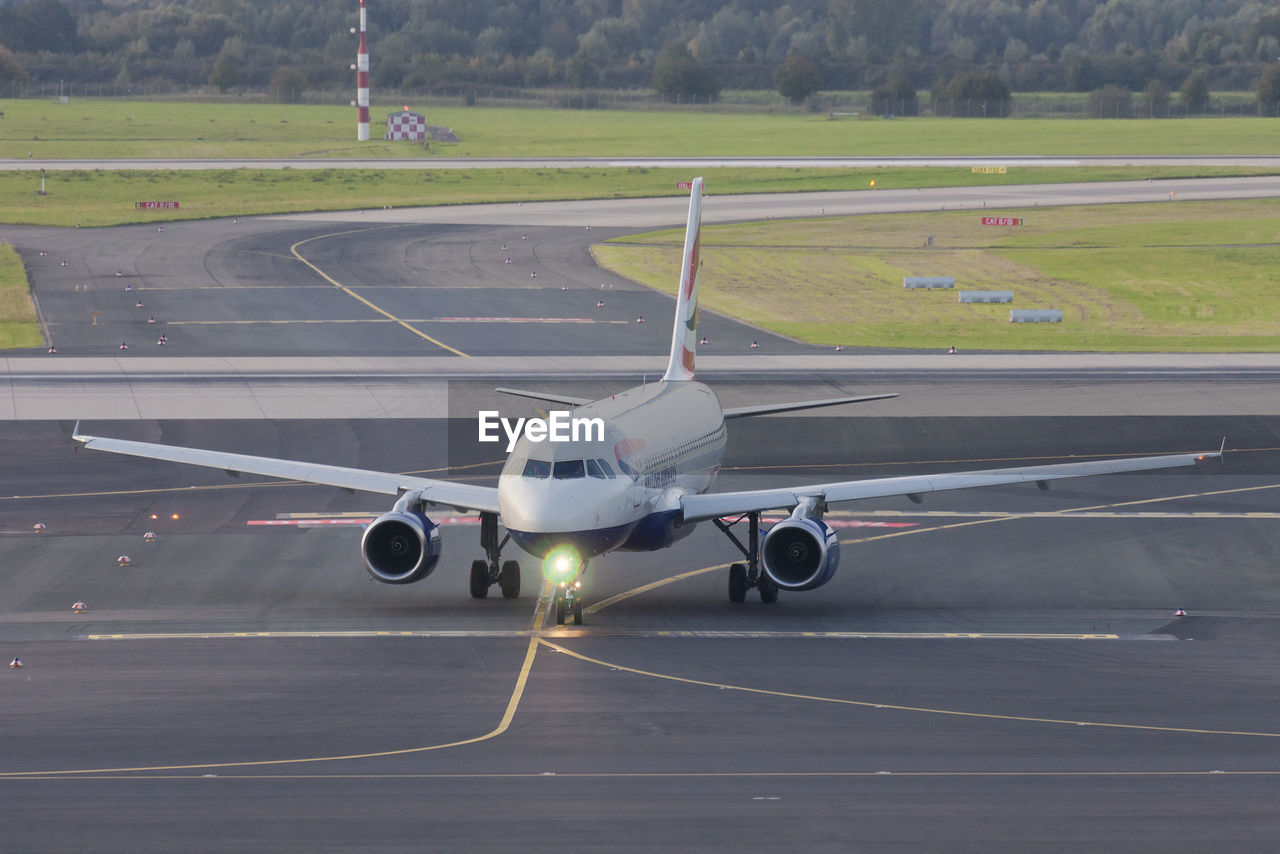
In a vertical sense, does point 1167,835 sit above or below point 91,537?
above

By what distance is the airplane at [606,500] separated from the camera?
3275 centimetres

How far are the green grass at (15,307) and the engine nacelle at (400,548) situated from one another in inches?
1692

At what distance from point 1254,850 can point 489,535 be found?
18.9 metres

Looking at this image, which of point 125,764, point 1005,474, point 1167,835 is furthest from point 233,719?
point 1005,474

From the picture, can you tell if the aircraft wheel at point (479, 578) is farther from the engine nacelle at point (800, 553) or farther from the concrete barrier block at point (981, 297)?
the concrete barrier block at point (981, 297)

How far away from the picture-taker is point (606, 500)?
32.8 meters

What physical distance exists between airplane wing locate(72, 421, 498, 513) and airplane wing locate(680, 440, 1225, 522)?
4.58 meters

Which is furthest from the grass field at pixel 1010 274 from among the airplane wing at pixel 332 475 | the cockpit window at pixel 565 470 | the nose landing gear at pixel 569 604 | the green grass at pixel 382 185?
the cockpit window at pixel 565 470

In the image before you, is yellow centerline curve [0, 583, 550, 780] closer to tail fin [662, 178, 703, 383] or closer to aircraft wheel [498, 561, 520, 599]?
aircraft wheel [498, 561, 520, 599]

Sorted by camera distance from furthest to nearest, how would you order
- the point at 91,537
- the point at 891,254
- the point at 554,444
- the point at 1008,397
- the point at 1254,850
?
the point at 891,254 < the point at 1008,397 < the point at 91,537 < the point at 554,444 < the point at 1254,850

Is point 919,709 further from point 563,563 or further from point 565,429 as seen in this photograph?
point 565,429

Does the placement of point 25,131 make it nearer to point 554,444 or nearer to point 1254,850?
point 554,444

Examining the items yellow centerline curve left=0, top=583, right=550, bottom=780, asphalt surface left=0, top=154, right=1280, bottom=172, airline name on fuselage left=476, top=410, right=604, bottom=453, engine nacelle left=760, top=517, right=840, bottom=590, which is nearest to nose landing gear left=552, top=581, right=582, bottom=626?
airline name on fuselage left=476, top=410, right=604, bottom=453

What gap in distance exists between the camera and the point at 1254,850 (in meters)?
21.4
